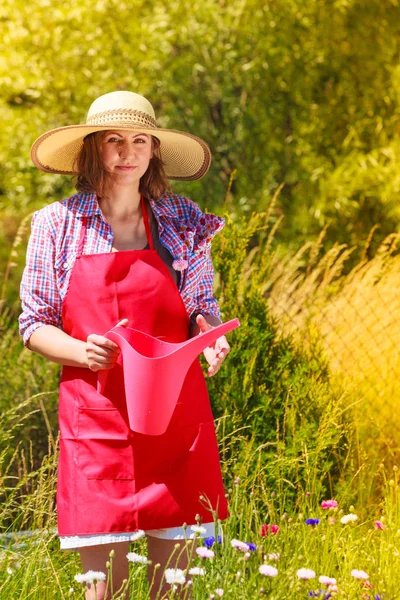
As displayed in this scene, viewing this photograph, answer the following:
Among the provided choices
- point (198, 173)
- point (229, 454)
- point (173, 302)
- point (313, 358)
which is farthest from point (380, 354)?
point (173, 302)

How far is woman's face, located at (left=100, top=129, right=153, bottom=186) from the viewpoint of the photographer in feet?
8.39

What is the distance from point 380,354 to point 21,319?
9.20 ft

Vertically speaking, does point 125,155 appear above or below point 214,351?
above

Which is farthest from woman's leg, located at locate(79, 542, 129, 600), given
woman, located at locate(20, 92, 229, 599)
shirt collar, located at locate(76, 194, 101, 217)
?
shirt collar, located at locate(76, 194, 101, 217)

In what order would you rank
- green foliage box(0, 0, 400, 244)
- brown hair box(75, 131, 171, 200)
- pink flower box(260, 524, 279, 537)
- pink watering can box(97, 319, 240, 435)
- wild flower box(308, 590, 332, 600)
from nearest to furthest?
wild flower box(308, 590, 332, 600), pink watering can box(97, 319, 240, 435), brown hair box(75, 131, 171, 200), pink flower box(260, 524, 279, 537), green foliage box(0, 0, 400, 244)

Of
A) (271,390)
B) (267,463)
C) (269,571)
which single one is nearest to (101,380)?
(269,571)

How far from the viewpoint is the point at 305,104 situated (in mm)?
9609

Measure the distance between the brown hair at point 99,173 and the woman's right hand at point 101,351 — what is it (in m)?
0.47

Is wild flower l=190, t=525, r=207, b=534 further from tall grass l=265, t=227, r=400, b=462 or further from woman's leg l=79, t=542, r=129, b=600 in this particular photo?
tall grass l=265, t=227, r=400, b=462

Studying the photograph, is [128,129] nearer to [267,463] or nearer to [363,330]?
[267,463]

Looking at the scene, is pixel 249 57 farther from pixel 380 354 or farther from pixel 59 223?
pixel 59 223

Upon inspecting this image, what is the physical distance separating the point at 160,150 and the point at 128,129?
0.96ft

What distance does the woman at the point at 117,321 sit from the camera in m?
2.41

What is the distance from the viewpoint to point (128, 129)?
2537 millimetres
